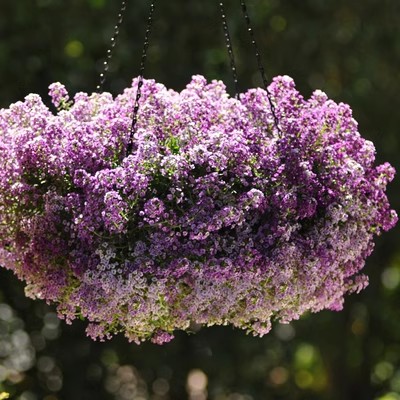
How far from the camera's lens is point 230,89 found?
5.56 metres

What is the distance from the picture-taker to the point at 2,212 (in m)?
2.56

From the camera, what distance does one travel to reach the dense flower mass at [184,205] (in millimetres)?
2363

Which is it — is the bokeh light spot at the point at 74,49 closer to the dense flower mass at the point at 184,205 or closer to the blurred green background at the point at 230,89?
the blurred green background at the point at 230,89

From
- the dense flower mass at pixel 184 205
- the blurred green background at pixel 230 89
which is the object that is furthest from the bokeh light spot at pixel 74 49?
the dense flower mass at pixel 184 205

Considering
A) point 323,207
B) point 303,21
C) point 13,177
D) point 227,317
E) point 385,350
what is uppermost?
point 303,21

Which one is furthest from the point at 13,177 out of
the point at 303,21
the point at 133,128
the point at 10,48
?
the point at 303,21

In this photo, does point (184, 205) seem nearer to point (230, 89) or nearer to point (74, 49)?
point (230, 89)

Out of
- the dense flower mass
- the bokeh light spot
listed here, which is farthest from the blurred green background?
the dense flower mass

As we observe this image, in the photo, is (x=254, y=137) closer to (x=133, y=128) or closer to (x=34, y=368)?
(x=133, y=128)

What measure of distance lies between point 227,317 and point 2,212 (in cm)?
66

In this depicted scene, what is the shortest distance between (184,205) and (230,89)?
3.24 meters

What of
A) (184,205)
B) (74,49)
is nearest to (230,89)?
(74,49)

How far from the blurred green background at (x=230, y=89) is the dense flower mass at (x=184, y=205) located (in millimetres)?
2939

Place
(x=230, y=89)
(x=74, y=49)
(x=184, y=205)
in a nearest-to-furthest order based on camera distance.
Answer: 1. (x=184, y=205)
2. (x=230, y=89)
3. (x=74, y=49)
